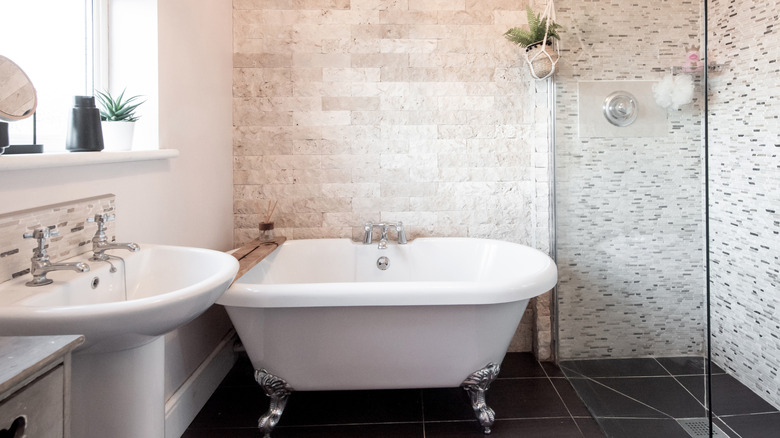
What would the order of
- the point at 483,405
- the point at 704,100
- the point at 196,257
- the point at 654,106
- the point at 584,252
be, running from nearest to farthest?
the point at 704,100 < the point at 196,257 < the point at 654,106 < the point at 483,405 < the point at 584,252

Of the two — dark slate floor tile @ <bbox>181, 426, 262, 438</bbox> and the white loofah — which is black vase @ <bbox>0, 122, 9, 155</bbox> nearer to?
dark slate floor tile @ <bbox>181, 426, 262, 438</bbox>

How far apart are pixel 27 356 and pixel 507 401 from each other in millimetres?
2153

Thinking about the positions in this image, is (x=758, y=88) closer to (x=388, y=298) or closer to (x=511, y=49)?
(x=388, y=298)

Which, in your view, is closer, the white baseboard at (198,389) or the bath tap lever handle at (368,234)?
the white baseboard at (198,389)

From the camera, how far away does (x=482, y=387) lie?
2.13 m

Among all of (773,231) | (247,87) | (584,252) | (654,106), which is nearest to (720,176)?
(773,231)

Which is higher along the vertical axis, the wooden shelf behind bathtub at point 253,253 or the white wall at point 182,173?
the white wall at point 182,173

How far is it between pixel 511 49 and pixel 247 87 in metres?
1.62

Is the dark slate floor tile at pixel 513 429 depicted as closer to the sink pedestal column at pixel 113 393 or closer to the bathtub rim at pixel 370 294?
the bathtub rim at pixel 370 294

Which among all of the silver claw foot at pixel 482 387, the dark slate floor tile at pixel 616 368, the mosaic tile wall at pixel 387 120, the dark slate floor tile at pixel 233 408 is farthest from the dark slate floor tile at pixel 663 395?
the dark slate floor tile at pixel 233 408

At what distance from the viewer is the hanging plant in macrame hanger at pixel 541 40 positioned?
2645mm

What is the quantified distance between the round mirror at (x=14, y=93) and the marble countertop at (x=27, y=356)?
0.74 metres

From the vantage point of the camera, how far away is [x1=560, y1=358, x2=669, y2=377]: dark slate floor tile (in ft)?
5.93

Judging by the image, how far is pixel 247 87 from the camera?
2.94 metres
